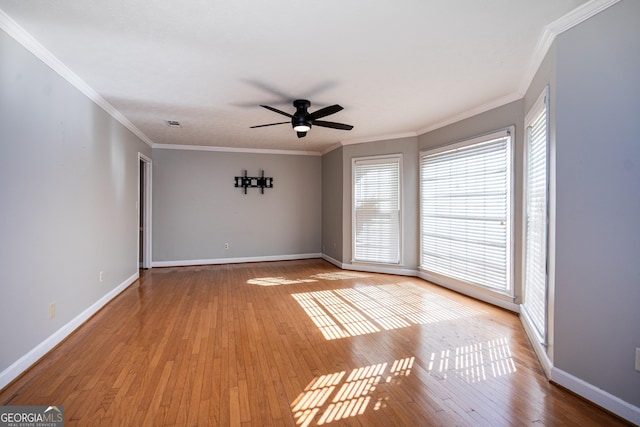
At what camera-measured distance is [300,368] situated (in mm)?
2500

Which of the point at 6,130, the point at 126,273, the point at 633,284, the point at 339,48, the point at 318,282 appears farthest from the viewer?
the point at 318,282

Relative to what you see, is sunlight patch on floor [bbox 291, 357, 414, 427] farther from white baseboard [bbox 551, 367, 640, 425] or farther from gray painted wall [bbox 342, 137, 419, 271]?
gray painted wall [bbox 342, 137, 419, 271]

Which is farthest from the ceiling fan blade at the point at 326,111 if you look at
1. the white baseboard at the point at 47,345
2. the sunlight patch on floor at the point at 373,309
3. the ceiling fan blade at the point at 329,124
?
the white baseboard at the point at 47,345

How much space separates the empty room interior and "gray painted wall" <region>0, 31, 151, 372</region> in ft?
0.07

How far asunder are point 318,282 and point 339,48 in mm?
3675

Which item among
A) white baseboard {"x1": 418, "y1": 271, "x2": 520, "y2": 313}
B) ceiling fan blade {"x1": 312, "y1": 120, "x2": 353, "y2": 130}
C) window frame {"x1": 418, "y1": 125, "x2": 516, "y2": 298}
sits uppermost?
ceiling fan blade {"x1": 312, "y1": 120, "x2": 353, "y2": 130}

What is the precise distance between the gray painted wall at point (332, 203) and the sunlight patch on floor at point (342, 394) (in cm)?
409

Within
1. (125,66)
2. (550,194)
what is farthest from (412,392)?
(125,66)

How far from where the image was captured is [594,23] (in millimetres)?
2070

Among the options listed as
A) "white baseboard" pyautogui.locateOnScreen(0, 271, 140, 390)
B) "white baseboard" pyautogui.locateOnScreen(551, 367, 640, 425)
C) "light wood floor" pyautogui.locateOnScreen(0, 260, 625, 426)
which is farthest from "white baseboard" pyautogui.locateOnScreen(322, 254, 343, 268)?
"white baseboard" pyautogui.locateOnScreen(551, 367, 640, 425)

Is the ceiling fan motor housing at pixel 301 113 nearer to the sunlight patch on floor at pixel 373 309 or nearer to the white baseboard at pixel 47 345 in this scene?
the sunlight patch on floor at pixel 373 309

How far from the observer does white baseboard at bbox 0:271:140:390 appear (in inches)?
88.0

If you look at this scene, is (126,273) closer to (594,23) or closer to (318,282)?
(318,282)

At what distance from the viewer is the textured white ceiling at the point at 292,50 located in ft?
6.93
